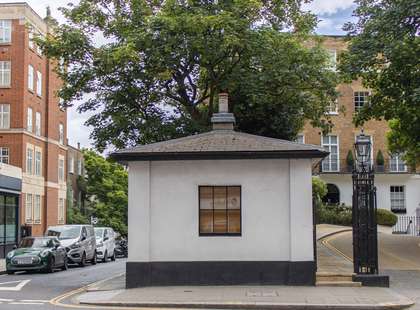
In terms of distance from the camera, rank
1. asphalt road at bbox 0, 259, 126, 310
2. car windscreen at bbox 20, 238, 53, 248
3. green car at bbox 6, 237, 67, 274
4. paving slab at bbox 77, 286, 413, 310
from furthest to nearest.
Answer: car windscreen at bbox 20, 238, 53, 248 < green car at bbox 6, 237, 67, 274 < asphalt road at bbox 0, 259, 126, 310 < paving slab at bbox 77, 286, 413, 310

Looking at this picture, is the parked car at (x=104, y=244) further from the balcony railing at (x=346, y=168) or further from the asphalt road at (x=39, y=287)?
the balcony railing at (x=346, y=168)

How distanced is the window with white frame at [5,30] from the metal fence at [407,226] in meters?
29.8

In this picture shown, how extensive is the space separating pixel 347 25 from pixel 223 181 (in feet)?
37.8

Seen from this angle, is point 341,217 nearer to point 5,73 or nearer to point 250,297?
point 5,73

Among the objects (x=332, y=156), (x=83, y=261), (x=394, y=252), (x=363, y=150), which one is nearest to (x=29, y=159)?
(x=83, y=261)

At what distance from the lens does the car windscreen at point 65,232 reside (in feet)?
92.2

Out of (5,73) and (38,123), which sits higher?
(5,73)

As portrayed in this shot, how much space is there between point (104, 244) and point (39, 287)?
16.5 metres

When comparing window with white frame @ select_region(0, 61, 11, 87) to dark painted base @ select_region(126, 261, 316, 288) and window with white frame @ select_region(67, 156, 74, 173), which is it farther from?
dark painted base @ select_region(126, 261, 316, 288)

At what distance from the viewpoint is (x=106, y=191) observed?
5900 centimetres

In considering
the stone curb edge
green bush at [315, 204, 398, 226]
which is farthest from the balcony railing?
the stone curb edge

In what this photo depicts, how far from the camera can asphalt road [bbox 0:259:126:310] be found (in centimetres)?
1381

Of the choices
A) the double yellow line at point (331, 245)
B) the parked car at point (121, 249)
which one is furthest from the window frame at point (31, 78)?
the double yellow line at point (331, 245)

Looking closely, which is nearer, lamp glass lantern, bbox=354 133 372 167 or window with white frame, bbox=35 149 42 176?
lamp glass lantern, bbox=354 133 372 167
